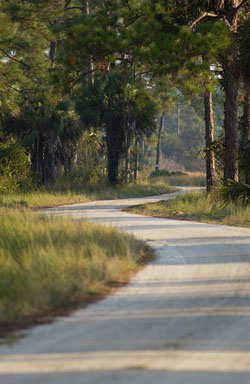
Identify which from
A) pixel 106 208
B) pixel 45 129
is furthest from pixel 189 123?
pixel 106 208

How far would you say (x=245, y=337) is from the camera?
5031 millimetres

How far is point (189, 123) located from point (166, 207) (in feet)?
300

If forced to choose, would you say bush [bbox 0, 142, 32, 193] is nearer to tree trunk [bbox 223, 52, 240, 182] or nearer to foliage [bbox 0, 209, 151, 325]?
tree trunk [bbox 223, 52, 240, 182]

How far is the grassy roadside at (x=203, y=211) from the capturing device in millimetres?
14703

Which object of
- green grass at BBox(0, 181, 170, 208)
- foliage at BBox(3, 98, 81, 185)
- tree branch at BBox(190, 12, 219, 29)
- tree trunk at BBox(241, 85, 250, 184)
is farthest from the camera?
foliage at BBox(3, 98, 81, 185)

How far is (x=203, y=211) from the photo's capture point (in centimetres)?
1641

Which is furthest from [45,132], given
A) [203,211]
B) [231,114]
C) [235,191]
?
[203,211]

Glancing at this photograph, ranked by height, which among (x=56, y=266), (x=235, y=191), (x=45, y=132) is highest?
(x=45, y=132)

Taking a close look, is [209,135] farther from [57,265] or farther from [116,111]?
[57,265]

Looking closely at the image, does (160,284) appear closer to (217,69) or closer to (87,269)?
(87,269)

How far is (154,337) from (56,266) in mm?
2355

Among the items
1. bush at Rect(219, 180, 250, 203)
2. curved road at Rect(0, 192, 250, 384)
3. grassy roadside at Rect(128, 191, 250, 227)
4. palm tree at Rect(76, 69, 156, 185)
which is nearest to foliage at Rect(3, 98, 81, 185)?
palm tree at Rect(76, 69, 156, 185)

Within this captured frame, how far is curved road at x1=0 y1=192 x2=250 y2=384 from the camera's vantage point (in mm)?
4145

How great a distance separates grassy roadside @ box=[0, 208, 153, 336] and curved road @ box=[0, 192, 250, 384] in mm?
318
